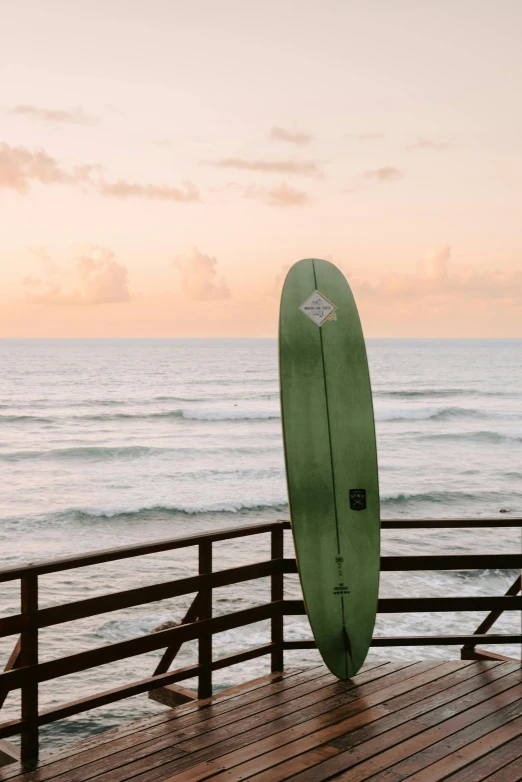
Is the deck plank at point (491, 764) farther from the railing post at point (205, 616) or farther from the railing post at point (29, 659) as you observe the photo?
the railing post at point (29, 659)

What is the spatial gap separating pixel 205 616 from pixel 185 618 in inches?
3.8

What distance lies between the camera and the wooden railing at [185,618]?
2.76 m

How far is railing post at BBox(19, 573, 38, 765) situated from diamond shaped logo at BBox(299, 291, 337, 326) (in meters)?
1.95

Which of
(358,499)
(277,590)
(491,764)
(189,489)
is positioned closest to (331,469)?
(358,499)

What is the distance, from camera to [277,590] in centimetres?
359

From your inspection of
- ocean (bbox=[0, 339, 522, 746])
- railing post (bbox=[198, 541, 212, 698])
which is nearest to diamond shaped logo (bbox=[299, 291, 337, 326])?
railing post (bbox=[198, 541, 212, 698])

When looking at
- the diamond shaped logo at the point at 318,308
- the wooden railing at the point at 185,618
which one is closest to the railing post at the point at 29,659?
the wooden railing at the point at 185,618

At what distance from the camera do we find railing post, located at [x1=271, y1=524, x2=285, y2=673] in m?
3.55

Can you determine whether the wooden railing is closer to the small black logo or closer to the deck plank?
the small black logo

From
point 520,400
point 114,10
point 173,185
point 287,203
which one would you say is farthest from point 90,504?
point 520,400

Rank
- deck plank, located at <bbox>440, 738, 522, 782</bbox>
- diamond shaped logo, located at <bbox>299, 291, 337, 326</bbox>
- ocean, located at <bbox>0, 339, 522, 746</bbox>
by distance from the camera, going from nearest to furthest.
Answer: deck plank, located at <bbox>440, 738, 522, 782</bbox> < diamond shaped logo, located at <bbox>299, 291, 337, 326</bbox> < ocean, located at <bbox>0, 339, 522, 746</bbox>

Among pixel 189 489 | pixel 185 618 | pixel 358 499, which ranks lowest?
pixel 189 489

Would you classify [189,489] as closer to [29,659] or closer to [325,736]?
[325,736]

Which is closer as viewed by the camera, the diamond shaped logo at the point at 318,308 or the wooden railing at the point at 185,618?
the wooden railing at the point at 185,618
